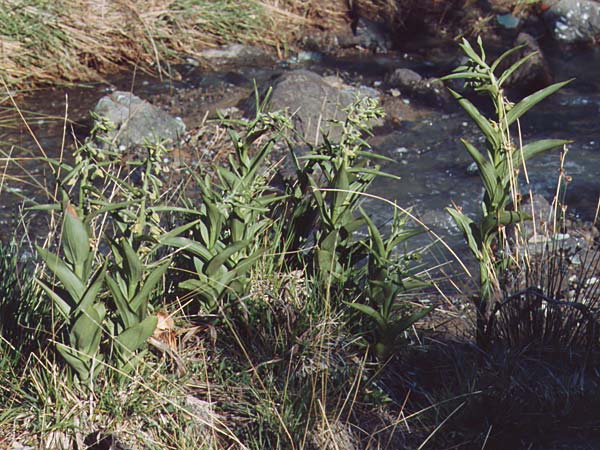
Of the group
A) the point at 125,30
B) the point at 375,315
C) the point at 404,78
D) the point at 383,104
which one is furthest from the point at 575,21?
the point at 375,315

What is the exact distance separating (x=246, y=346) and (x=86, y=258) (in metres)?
0.68

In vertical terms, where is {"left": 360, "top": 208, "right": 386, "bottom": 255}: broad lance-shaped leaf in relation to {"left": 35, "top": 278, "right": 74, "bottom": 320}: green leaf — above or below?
above

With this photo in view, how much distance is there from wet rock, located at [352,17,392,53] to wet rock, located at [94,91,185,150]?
2.67 m

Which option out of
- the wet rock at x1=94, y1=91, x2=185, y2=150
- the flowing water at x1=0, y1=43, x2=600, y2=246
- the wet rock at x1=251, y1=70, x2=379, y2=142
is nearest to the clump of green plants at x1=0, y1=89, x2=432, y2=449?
the flowing water at x1=0, y1=43, x2=600, y2=246

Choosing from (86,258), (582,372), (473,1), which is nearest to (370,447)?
(582,372)

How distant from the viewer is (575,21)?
8.79 metres

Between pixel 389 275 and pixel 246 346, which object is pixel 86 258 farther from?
pixel 389 275

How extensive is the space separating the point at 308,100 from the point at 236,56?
183 centimetres

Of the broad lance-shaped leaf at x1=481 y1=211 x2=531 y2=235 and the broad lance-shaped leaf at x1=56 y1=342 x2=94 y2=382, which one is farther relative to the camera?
the broad lance-shaped leaf at x1=481 y1=211 x2=531 y2=235

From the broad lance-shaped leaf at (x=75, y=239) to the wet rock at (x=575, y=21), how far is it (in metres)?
7.29

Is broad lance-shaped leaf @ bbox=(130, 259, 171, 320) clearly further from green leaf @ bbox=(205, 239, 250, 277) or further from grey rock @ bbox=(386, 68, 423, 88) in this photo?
grey rock @ bbox=(386, 68, 423, 88)

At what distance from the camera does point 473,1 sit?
9.20 meters

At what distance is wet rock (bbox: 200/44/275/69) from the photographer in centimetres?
799

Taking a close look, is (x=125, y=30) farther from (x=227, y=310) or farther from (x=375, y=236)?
(x=375, y=236)
